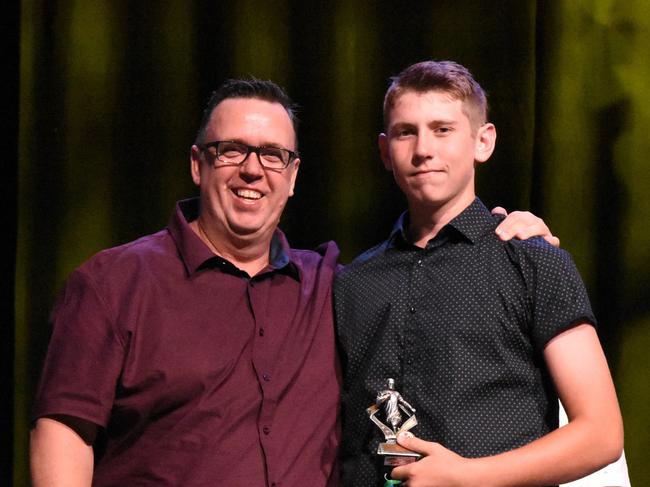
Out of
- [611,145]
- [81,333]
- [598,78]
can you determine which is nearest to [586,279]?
[611,145]

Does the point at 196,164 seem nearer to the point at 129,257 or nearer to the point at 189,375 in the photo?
the point at 129,257

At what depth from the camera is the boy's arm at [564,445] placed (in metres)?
1.72

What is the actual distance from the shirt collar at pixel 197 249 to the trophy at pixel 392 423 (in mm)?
494

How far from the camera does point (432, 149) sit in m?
1.96

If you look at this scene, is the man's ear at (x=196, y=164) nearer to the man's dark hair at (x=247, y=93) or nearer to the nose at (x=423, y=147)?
the man's dark hair at (x=247, y=93)

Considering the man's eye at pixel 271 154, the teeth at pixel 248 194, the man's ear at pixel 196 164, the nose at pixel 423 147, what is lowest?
the teeth at pixel 248 194

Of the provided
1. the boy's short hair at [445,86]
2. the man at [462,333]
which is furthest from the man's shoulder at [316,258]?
the boy's short hair at [445,86]

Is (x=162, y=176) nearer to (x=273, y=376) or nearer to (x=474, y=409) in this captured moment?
(x=273, y=376)

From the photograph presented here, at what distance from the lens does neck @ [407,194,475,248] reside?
80.4 inches

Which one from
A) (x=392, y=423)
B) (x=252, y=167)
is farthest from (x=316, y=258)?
(x=392, y=423)

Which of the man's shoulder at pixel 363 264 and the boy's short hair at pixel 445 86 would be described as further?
the man's shoulder at pixel 363 264

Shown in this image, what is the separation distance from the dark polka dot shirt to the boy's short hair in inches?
8.4

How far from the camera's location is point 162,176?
2.88 meters

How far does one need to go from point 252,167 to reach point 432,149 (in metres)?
0.44
